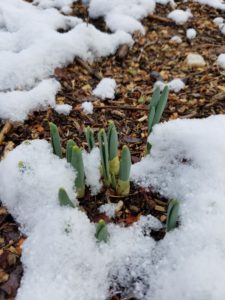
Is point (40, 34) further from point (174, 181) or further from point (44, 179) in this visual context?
point (174, 181)

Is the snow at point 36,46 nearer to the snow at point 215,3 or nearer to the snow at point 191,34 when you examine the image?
the snow at point 191,34

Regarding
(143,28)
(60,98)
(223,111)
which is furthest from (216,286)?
(143,28)

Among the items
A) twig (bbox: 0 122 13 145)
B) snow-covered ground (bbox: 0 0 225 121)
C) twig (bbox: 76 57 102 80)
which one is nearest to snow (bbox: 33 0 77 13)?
snow-covered ground (bbox: 0 0 225 121)

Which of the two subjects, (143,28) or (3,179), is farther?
(143,28)

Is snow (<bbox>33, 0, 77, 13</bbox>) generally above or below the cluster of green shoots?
below

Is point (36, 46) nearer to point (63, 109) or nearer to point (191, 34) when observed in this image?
point (63, 109)

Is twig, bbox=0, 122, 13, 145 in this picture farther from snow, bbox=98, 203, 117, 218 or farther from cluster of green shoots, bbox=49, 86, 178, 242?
snow, bbox=98, 203, 117, 218

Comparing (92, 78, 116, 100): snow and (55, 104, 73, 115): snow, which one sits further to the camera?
(92, 78, 116, 100): snow
